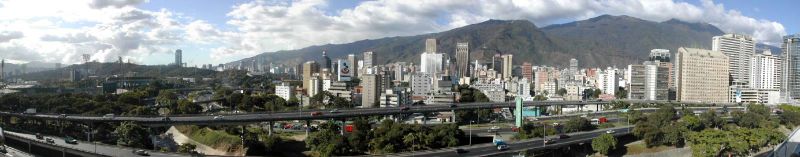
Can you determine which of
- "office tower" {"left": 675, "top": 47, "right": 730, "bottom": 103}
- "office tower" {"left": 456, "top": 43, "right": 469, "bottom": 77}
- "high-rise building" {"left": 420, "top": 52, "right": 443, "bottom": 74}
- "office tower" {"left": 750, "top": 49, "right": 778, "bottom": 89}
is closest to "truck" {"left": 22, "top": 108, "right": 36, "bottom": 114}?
"office tower" {"left": 675, "top": 47, "right": 730, "bottom": 103}

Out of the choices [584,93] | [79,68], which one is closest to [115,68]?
[79,68]

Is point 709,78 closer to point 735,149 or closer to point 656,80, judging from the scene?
point 656,80

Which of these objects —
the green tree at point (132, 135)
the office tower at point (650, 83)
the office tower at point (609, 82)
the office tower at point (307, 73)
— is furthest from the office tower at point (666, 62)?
the green tree at point (132, 135)

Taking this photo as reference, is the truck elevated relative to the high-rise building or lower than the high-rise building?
lower

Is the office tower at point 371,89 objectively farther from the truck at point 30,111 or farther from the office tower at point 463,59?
the office tower at point 463,59

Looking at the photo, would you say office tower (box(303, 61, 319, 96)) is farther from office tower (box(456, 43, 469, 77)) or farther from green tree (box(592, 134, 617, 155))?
green tree (box(592, 134, 617, 155))

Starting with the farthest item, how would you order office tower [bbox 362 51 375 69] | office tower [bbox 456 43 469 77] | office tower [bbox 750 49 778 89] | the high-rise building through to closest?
office tower [bbox 362 51 375 69] → the high-rise building → office tower [bbox 456 43 469 77] → office tower [bbox 750 49 778 89]
